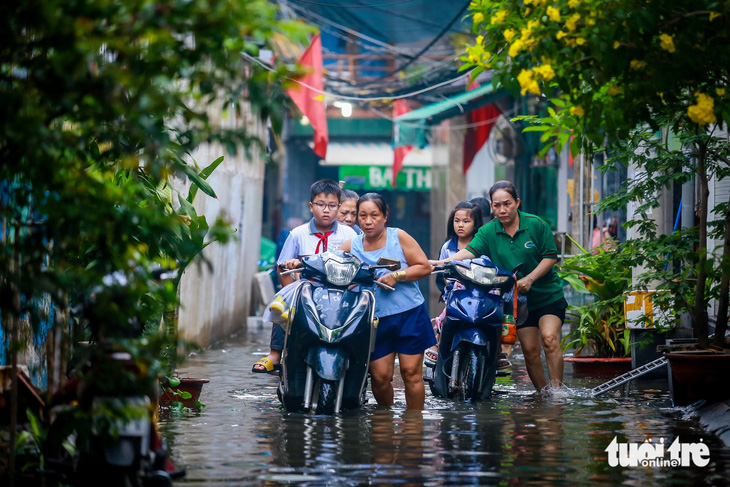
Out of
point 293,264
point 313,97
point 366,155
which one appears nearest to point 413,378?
point 293,264

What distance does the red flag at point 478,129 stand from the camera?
2275 centimetres

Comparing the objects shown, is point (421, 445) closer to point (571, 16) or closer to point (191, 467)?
point (191, 467)

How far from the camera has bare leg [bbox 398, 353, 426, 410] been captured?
807 centimetres

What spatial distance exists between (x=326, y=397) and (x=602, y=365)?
451cm

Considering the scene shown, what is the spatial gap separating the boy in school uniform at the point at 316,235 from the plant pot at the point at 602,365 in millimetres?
3057

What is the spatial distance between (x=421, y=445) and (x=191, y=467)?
1.49 meters

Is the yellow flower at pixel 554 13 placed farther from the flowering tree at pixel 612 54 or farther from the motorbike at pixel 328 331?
the motorbike at pixel 328 331

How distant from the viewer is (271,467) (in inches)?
227

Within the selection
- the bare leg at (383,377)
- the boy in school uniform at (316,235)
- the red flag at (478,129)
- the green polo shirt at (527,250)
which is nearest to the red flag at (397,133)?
the red flag at (478,129)

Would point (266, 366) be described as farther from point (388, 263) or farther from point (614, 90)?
point (614, 90)

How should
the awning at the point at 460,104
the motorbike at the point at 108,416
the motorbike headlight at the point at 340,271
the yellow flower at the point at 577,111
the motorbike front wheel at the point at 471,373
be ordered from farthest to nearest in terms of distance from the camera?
the awning at the point at 460,104
the motorbike front wheel at the point at 471,373
the motorbike headlight at the point at 340,271
the yellow flower at the point at 577,111
the motorbike at the point at 108,416

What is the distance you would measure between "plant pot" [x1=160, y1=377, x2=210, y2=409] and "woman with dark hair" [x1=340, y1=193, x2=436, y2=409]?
1.40 meters

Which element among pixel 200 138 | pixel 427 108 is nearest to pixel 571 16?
pixel 200 138

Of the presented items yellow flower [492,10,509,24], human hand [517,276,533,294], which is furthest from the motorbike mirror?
yellow flower [492,10,509,24]
